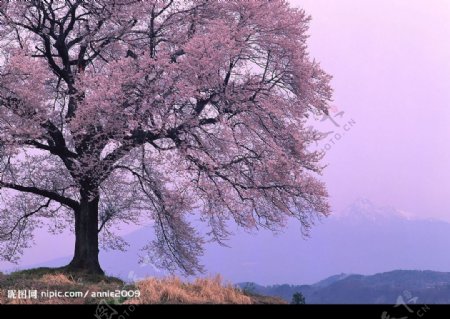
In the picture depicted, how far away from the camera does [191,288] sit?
1833cm

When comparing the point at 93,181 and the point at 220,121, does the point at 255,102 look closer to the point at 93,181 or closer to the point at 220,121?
the point at 220,121

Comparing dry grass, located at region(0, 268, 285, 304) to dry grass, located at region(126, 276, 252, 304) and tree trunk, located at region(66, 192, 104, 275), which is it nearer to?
dry grass, located at region(126, 276, 252, 304)

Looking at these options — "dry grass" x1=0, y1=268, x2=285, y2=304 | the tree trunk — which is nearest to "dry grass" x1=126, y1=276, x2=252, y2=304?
"dry grass" x1=0, y1=268, x2=285, y2=304

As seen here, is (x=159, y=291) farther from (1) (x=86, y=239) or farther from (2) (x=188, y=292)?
(1) (x=86, y=239)

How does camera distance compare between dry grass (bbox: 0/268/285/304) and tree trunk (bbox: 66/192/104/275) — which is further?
tree trunk (bbox: 66/192/104/275)

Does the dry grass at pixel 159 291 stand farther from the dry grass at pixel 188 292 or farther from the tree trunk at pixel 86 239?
the tree trunk at pixel 86 239

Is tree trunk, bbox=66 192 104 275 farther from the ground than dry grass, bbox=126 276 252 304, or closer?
farther from the ground

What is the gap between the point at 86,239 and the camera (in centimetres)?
2530

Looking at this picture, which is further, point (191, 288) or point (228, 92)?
→ point (228, 92)

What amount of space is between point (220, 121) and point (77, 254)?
8.66m

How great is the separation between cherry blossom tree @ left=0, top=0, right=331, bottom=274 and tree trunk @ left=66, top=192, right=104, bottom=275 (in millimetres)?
48

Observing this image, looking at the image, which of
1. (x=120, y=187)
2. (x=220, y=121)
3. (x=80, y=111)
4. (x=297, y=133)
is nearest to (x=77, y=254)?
(x=120, y=187)

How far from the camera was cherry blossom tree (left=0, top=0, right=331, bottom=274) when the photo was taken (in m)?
21.4

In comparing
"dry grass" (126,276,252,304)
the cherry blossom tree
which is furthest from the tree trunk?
"dry grass" (126,276,252,304)
